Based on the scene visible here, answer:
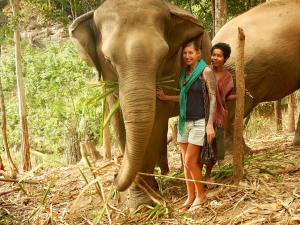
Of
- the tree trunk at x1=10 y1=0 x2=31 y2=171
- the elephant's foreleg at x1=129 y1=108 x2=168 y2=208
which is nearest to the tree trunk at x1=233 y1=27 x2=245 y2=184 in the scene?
the elephant's foreleg at x1=129 y1=108 x2=168 y2=208

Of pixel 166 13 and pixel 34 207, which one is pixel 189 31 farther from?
pixel 34 207

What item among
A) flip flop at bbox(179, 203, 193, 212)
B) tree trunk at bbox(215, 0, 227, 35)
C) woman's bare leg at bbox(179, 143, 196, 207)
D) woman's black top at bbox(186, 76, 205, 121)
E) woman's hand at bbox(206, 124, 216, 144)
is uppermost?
tree trunk at bbox(215, 0, 227, 35)

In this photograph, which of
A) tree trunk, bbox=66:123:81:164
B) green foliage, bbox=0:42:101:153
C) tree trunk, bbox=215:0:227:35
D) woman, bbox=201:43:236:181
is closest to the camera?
woman, bbox=201:43:236:181

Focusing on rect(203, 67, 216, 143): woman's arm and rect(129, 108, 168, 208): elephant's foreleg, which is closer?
rect(203, 67, 216, 143): woman's arm

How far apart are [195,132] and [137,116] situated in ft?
2.07

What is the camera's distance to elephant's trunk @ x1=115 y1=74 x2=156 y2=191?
133 inches

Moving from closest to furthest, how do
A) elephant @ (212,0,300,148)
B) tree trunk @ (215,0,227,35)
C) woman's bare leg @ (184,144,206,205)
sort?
woman's bare leg @ (184,144,206,205) → elephant @ (212,0,300,148) → tree trunk @ (215,0,227,35)

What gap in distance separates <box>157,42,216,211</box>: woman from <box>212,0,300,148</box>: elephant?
243cm

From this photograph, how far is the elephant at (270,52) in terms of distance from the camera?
629cm

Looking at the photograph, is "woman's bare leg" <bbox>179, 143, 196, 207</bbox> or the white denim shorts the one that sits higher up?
the white denim shorts

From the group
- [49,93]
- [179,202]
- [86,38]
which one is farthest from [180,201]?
[49,93]

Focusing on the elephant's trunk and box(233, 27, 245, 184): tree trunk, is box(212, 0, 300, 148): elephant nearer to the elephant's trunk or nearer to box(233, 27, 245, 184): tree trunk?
box(233, 27, 245, 184): tree trunk

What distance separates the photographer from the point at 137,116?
3.38 m

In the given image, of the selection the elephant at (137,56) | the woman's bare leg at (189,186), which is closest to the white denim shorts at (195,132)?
the woman's bare leg at (189,186)
